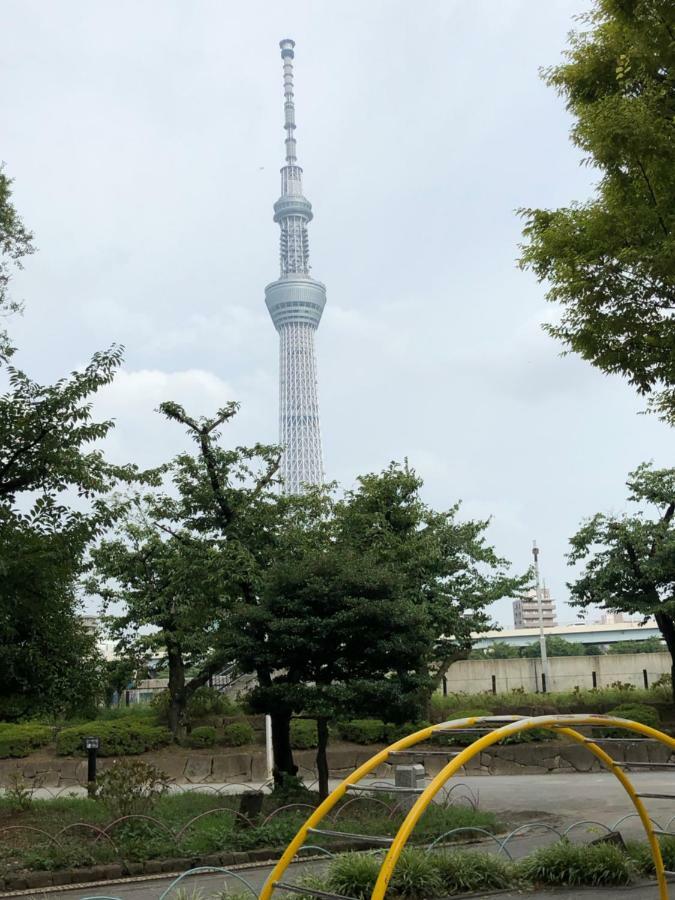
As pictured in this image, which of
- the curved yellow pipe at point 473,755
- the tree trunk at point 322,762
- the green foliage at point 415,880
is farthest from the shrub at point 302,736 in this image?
the curved yellow pipe at point 473,755

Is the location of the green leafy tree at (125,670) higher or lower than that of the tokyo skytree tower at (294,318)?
lower

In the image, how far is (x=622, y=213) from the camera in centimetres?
1109

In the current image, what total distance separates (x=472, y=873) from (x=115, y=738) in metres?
16.2

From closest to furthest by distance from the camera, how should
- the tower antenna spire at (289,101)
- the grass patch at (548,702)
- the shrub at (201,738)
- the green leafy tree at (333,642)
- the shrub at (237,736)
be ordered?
1. the green leafy tree at (333,642)
2. the shrub at (201,738)
3. the shrub at (237,736)
4. the grass patch at (548,702)
5. the tower antenna spire at (289,101)

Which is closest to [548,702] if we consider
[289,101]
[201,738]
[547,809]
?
[201,738]

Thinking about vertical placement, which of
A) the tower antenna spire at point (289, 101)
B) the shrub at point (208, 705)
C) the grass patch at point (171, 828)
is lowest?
the grass patch at point (171, 828)

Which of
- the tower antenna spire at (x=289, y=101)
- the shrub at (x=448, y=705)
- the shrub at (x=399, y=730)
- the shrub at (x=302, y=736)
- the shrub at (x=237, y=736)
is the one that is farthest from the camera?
the tower antenna spire at (x=289, y=101)

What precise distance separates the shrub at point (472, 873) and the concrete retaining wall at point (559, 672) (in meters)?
24.8

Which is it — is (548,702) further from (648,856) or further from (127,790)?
(648,856)

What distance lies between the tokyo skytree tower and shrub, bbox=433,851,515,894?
3885 inches

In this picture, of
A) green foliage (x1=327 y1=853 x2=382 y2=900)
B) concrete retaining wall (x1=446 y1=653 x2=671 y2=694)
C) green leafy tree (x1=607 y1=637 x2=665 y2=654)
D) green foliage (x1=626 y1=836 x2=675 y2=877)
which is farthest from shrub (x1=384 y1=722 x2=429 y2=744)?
Result: green leafy tree (x1=607 y1=637 x2=665 y2=654)

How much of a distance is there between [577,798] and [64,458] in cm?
1189

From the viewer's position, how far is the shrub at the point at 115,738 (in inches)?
926

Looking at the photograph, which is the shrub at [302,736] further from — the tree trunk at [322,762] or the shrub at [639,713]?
the tree trunk at [322,762]
